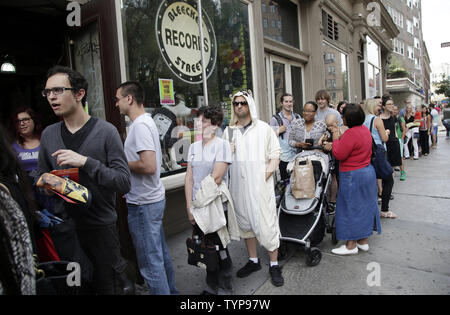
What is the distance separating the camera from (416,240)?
13.7 feet

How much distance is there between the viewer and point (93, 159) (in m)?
2.03

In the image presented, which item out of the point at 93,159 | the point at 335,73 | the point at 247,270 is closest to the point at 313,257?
the point at 247,270

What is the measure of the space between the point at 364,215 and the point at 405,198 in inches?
116

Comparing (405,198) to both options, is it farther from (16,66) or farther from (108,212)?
(16,66)

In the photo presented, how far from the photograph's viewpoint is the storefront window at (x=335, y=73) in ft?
31.5

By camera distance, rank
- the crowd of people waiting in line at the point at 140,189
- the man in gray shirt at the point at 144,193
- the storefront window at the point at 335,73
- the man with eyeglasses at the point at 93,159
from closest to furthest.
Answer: the crowd of people waiting in line at the point at 140,189 → the man with eyeglasses at the point at 93,159 → the man in gray shirt at the point at 144,193 → the storefront window at the point at 335,73

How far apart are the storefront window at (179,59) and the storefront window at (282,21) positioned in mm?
1565

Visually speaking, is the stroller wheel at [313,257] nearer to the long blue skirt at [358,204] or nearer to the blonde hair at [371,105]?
the long blue skirt at [358,204]

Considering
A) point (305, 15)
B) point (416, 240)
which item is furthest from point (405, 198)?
point (305, 15)

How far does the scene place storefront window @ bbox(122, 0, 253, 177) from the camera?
4236 millimetres

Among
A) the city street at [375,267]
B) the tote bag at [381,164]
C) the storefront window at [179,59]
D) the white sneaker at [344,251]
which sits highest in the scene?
the storefront window at [179,59]

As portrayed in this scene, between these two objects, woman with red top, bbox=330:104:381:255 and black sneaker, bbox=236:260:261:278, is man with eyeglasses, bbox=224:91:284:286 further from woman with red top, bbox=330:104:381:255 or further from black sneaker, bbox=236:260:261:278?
woman with red top, bbox=330:104:381:255

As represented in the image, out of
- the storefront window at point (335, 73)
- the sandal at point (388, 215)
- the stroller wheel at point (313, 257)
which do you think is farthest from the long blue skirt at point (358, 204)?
the storefront window at point (335, 73)

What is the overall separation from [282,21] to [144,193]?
6.98 meters
